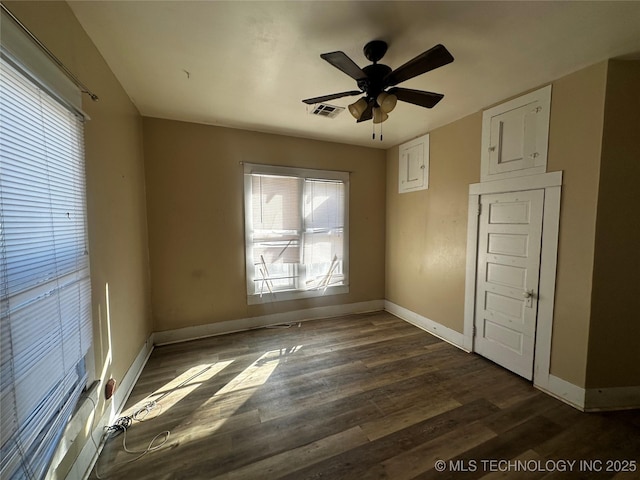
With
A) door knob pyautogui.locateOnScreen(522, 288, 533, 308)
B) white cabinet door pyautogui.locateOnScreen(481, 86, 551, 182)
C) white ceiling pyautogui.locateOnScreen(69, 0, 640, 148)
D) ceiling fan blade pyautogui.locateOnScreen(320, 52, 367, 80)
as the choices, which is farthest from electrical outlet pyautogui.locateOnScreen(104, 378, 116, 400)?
white cabinet door pyautogui.locateOnScreen(481, 86, 551, 182)

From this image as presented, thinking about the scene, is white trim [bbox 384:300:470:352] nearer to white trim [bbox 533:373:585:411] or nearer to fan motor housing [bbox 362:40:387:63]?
white trim [bbox 533:373:585:411]

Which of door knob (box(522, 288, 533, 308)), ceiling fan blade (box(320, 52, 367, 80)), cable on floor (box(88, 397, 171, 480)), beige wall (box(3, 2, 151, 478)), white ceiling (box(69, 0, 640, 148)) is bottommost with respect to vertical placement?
cable on floor (box(88, 397, 171, 480))

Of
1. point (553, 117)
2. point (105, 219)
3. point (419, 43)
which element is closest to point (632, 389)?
point (553, 117)

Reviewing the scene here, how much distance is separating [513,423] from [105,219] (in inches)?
128

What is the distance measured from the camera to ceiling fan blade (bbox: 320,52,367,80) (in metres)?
1.44

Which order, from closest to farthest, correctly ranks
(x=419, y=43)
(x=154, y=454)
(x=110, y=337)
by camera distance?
(x=154, y=454) < (x=419, y=43) < (x=110, y=337)

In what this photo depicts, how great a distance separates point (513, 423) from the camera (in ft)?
5.99

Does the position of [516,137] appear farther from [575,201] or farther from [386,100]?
[386,100]

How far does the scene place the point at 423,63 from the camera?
1502mm

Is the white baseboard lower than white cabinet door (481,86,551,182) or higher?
lower

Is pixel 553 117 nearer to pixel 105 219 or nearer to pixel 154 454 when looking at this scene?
pixel 105 219

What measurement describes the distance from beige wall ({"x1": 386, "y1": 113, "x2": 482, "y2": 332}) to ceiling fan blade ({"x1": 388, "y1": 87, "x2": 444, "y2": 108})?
1.18 m

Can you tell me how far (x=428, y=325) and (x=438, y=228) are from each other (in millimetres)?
1301

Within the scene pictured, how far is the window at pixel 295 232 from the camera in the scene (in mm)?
3373
